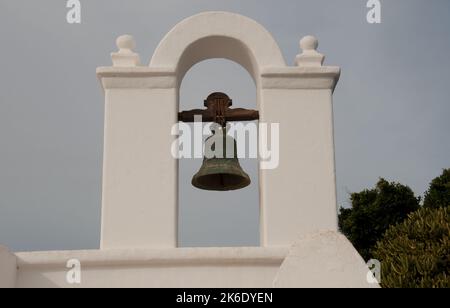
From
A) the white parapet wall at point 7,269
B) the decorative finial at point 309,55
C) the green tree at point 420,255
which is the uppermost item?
the decorative finial at point 309,55

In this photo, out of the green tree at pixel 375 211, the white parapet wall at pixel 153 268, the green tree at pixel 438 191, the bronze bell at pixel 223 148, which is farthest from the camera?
the green tree at pixel 375 211

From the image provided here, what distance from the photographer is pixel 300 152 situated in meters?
6.13

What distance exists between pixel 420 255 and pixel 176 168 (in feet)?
11.7

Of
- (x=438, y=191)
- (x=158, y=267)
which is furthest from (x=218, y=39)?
(x=438, y=191)

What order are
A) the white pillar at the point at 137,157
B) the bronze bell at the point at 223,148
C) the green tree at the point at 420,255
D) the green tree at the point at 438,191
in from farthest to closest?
the green tree at the point at 438,191, the green tree at the point at 420,255, the bronze bell at the point at 223,148, the white pillar at the point at 137,157

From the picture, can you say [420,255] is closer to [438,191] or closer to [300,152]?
[300,152]

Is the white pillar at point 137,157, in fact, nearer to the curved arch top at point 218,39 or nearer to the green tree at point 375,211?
the curved arch top at point 218,39

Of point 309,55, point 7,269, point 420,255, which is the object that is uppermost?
point 309,55

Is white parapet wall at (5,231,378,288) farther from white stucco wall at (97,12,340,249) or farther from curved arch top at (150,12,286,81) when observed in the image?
curved arch top at (150,12,286,81)

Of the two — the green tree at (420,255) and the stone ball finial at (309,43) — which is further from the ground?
the stone ball finial at (309,43)

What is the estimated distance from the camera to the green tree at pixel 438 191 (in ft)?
53.9

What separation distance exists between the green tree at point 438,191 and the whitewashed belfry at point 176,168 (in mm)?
10727

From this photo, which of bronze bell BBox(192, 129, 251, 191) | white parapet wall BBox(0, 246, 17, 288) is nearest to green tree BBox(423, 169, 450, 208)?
bronze bell BBox(192, 129, 251, 191)

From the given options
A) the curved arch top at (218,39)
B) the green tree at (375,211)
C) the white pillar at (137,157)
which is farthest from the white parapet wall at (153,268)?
the green tree at (375,211)
